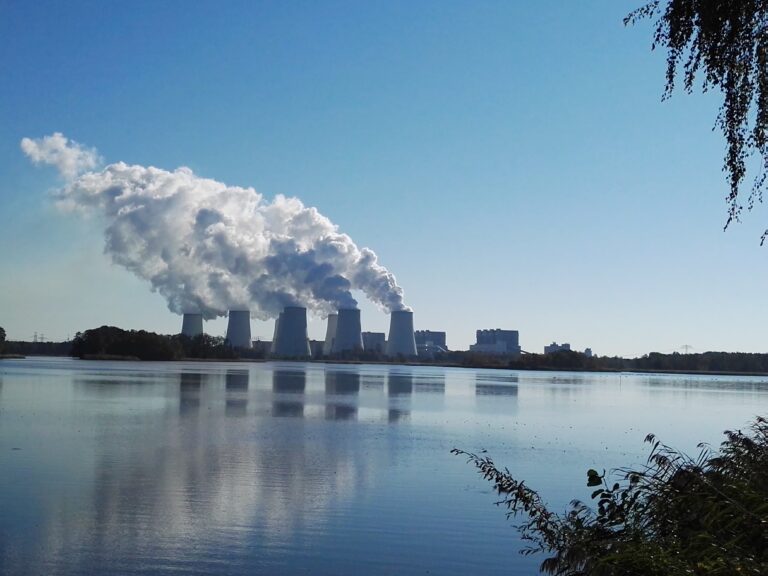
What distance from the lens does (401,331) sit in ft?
348

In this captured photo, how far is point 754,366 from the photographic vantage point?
140m

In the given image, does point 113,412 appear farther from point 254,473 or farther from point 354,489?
point 354,489

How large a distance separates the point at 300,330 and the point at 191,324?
16157 millimetres

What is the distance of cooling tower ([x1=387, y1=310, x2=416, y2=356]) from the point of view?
104 m

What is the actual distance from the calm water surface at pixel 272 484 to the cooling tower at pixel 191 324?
80.8m

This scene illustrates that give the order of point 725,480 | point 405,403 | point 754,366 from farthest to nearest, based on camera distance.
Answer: point 754,366
point 405,403
point 725,480

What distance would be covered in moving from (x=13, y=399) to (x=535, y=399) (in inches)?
925

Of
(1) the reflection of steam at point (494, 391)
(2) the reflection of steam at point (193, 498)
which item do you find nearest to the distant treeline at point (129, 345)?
(1) the reflection of steam at point (494, 391)

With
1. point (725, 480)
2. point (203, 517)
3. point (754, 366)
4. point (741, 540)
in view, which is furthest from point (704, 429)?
A: point (754, 366)

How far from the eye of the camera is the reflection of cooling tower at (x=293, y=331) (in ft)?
332

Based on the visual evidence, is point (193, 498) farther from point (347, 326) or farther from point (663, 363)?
point (663, 363)

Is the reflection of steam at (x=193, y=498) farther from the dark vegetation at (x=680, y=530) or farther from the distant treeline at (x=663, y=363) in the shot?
the distant treeline at (x=663, y=363)

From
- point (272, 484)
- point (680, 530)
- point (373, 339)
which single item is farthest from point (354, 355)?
point (680, 530)

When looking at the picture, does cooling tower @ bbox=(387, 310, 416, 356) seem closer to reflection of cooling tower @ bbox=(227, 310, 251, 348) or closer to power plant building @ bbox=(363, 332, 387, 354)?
reflection of cooling tower @ bbox=(227, 310, 251, 348)
